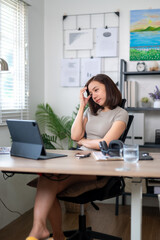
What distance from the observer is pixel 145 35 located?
3.70 metres

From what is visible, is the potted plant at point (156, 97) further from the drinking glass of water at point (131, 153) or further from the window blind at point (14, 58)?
the drinking glass of water at point (131, 153)

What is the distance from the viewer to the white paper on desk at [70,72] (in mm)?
3932

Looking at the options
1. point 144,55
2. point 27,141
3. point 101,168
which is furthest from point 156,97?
point 101,168

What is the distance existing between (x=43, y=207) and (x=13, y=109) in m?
1.58

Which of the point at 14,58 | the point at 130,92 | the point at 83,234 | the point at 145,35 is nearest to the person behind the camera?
the point at 83,234

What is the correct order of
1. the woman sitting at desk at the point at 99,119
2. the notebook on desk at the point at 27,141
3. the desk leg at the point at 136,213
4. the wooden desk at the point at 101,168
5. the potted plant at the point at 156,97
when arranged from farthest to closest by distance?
the potted plant at the point at 156,97
the woman sitting at desk at the point at 99,119
the notebook on desk at the point at 27,141
the desk leg at the point at 136,213
the wooden desk at the point at 101,168

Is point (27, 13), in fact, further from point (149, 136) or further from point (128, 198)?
point (128, 198)

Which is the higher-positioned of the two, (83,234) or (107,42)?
(107,42)

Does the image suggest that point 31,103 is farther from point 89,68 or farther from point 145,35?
point 145,35

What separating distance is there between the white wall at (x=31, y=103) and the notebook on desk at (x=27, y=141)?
1031 millimetres

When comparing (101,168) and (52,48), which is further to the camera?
(52,48)

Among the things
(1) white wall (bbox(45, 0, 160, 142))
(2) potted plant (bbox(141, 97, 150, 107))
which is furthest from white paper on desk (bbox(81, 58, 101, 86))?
(2) potted plant (bbox(141, 97, 150, 107))

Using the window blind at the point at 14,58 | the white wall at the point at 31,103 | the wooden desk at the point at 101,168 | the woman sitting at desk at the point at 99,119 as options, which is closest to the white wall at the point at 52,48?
the white wall at the point at 31,103

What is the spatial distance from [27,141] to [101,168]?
577mm
